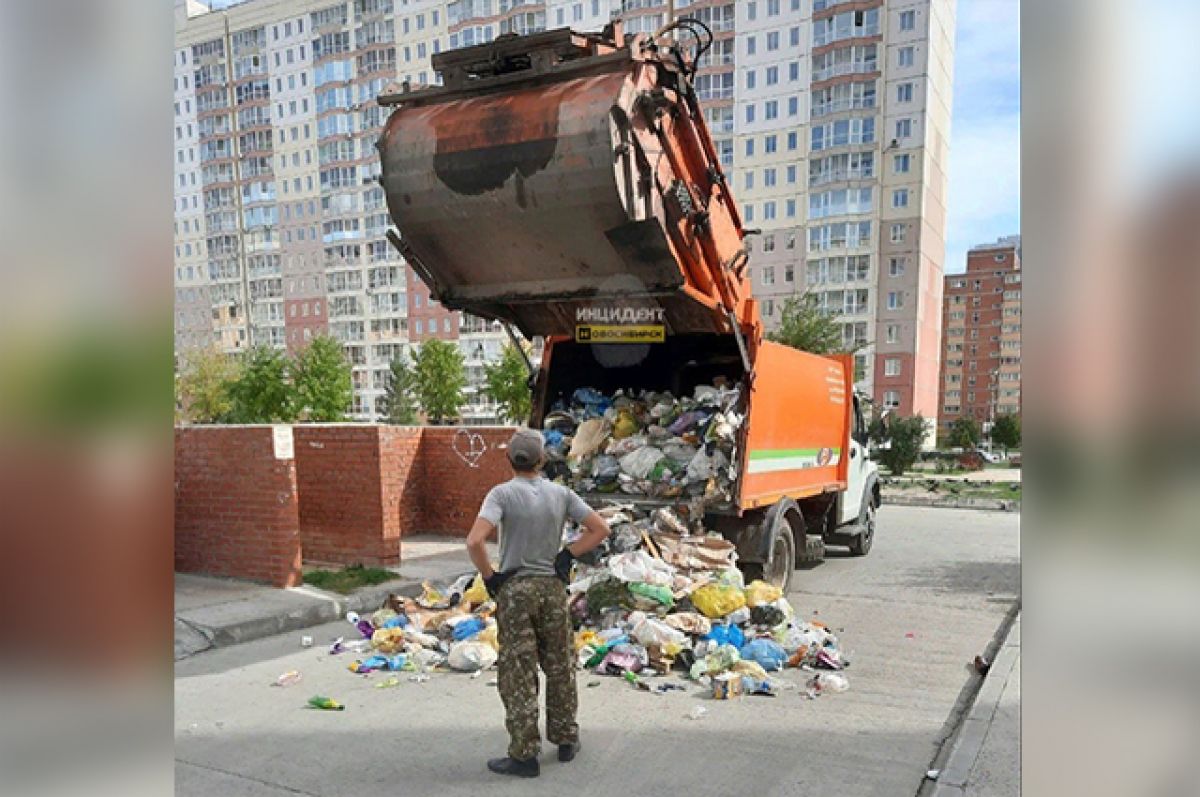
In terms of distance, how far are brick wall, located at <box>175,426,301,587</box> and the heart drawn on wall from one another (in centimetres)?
290

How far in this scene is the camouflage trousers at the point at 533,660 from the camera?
3.61 m

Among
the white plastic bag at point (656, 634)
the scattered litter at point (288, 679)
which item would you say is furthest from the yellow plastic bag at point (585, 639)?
the scattered litter at point (288, 679)

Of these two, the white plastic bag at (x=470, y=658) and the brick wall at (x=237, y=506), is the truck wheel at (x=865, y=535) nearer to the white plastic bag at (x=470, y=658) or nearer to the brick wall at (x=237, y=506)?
the white plastic bag at (x=470, y=658)

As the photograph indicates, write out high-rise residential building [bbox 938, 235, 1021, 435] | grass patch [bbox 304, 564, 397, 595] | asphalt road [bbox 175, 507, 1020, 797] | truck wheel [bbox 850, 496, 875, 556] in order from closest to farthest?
asphalt road [bbox 175, 507, 1020, 797], grass patch [bbox 304, 564, 397, 595], truck wheel [bbox 850, 496, 875, 556], high-rise residential building [bbox 938, 235, 1021, 435]

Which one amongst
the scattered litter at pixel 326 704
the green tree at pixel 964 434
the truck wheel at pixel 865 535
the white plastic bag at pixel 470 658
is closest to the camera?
the scattered litter at pixel 326 704

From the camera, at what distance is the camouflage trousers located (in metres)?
3.61

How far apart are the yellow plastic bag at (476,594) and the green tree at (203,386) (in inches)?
1200

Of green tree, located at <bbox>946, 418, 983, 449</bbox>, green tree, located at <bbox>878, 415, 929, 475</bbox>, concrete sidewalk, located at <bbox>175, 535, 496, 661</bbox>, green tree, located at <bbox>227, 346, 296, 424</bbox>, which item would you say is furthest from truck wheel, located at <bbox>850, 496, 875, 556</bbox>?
green tree, located at <bbox>946, 418, 983, 449</bbox>

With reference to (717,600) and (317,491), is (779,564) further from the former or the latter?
(317,491)

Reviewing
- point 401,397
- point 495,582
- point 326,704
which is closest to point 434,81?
point 401,397

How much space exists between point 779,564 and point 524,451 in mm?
3635

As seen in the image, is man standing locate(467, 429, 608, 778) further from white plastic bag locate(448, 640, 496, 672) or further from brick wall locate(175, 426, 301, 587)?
brick wall locate(175, 426, 301, 587)
